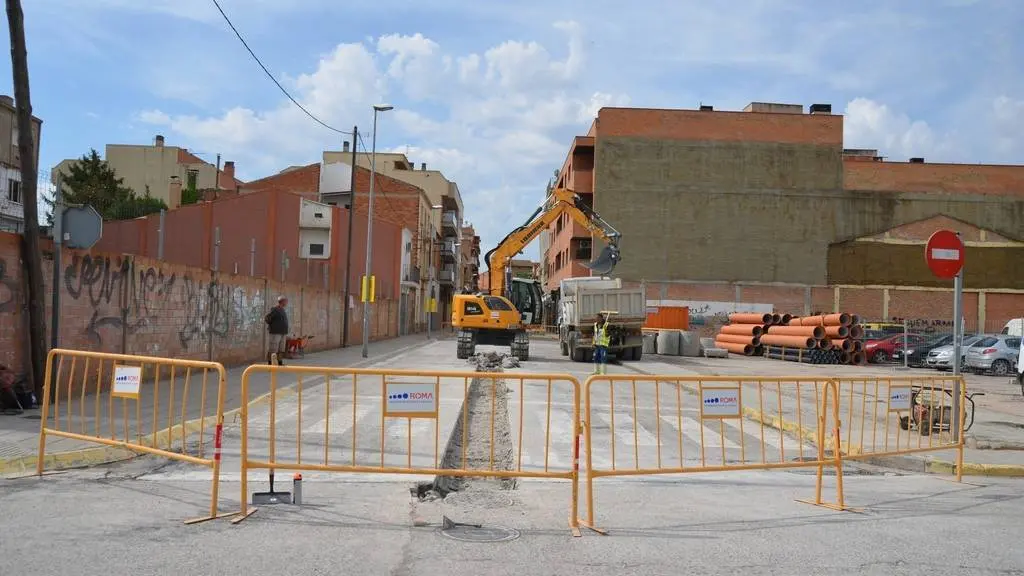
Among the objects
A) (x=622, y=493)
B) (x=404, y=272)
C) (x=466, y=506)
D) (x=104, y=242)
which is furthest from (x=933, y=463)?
Answer: (x=404, y=272)

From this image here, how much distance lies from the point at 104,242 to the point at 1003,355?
134ft

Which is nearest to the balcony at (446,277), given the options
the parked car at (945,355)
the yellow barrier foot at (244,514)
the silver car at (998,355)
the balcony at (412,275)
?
the balcony at (412,275)

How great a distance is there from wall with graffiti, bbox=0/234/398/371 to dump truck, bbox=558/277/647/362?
9.62 meters

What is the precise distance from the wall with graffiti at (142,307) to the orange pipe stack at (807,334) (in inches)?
827

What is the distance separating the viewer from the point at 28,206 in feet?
35.8

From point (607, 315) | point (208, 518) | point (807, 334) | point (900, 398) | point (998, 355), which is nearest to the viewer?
point (208, 518)

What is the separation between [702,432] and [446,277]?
73.6 meters

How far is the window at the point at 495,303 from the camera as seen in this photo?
24.7 meters

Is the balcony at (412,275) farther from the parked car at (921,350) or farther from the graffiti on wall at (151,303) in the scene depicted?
the graffiti on wall at (151,303)

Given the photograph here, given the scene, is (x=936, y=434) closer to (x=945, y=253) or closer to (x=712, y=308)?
(x=945, y=253)

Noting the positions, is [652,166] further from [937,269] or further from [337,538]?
[337,538]

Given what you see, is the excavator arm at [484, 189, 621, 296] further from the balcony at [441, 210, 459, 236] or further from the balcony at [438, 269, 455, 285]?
the balcony at [441, 210, 459, 236]

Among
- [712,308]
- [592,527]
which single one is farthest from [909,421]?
[712,308]

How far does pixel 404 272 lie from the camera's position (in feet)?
178
